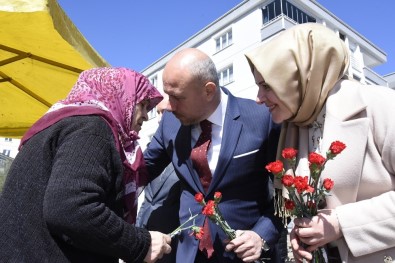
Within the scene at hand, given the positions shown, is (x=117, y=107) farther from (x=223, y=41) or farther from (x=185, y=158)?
(x=223, y=41)

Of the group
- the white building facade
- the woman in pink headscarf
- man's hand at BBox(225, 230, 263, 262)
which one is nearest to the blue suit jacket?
man's hand at BBox(225, 230, 263, 262)

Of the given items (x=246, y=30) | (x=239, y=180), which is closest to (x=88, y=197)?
(x=239, y=180)

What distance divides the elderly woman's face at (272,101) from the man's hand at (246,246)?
62cm

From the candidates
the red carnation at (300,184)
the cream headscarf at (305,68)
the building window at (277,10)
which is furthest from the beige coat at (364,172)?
the building window at (277,10)

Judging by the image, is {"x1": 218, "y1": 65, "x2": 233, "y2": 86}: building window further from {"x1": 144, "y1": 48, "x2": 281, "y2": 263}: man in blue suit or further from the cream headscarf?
the cream headscarf

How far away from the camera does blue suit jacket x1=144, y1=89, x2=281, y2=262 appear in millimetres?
2236

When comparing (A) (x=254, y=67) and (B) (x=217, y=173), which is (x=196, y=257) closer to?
(B) (x=217, y=173)

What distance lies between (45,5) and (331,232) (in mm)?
2233

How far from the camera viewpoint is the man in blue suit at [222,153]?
7.36 feet

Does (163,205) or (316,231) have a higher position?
(163,205)

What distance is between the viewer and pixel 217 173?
226 centimetres

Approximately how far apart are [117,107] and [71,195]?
0.59 metres

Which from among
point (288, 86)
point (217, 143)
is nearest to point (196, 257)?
point (217, 143)

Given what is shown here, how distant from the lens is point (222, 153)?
2.29m
